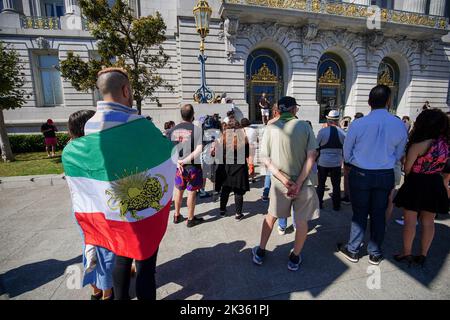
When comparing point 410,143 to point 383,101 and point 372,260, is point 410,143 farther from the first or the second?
point 372,260

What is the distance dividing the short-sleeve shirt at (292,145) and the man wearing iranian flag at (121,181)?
1.46 meters

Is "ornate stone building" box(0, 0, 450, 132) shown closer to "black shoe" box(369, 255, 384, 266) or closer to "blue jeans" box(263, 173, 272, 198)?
"blue jeans" box(263, 173, 272, 198)

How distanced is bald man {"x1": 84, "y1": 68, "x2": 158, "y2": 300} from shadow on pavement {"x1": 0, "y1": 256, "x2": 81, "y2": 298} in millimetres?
1600

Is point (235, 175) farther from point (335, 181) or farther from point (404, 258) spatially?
point (404, 258)

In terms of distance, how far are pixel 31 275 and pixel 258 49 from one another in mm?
18047

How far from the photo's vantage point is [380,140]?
9.34 feet

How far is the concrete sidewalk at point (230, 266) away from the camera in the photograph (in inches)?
102

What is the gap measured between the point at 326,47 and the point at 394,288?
18.6 meters

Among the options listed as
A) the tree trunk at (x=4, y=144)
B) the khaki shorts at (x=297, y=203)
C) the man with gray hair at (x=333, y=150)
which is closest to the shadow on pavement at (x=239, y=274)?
the khaki shorts at (x=297, y=203)

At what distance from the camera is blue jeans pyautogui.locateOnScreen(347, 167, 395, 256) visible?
2.89m

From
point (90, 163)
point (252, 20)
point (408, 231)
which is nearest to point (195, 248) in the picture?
point (90, 163)

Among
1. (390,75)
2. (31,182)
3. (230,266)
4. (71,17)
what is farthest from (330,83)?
(71,17)

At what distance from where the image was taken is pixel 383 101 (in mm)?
2885

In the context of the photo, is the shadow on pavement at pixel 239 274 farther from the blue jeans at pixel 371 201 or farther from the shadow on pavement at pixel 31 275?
the shadow on pavement at pixel 31 275
